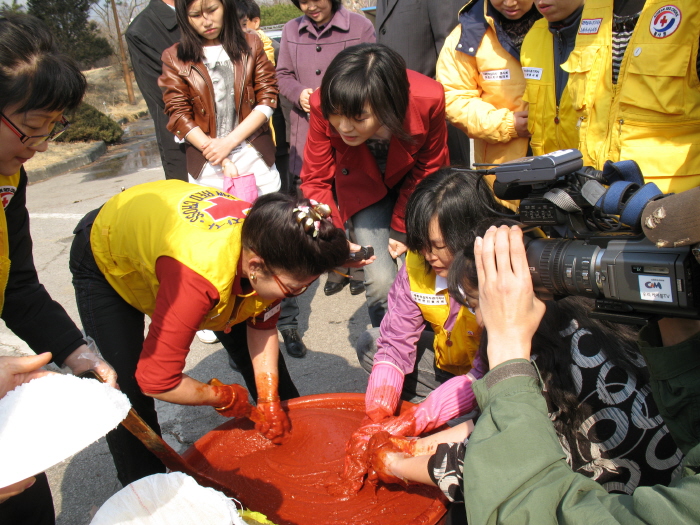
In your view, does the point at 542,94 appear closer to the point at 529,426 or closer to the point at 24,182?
the point at 529,426

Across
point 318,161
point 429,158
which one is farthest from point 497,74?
point 318,161

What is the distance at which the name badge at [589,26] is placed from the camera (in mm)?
2027

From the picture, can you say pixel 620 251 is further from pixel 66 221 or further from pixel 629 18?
pixel 66 221

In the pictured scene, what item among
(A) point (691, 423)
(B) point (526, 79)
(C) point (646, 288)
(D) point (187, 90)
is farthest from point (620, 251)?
(D) point (187, 90)

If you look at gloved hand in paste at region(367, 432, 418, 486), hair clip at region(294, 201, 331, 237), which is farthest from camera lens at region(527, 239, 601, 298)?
gloved hand in paste at region(367, 432, 418, 486)

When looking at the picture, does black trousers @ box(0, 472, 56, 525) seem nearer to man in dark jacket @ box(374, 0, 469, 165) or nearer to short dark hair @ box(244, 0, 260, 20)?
man in dark jacket @ box(374, 0, 469, 165)

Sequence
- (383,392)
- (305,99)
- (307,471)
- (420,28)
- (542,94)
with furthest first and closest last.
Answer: (305,99) < (420,28) < (542,94) < (383,392) < (307,471)

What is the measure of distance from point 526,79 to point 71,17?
20053 millimetres

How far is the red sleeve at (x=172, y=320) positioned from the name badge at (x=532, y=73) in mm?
1592

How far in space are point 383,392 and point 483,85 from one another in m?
1.55

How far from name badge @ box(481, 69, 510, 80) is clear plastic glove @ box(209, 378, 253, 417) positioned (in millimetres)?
1761

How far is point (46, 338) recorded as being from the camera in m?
1.68

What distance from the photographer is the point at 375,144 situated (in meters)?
2.42

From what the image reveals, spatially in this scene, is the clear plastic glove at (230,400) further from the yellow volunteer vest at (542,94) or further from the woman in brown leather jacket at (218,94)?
the yellow volunteer vest at (542,94)
